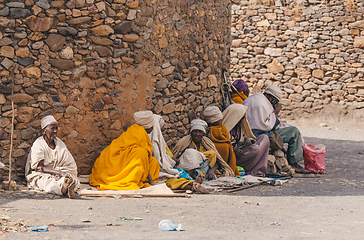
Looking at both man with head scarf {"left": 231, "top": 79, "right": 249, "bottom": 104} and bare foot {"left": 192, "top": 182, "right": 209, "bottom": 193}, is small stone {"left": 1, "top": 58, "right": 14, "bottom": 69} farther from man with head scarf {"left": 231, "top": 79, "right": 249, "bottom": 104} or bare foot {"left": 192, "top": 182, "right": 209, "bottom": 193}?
man with head scarf {"left": 231, "top": 79, "right": 249, "bottom": 104}

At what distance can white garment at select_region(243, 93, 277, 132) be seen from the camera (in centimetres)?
806

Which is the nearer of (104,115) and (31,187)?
(31,187)

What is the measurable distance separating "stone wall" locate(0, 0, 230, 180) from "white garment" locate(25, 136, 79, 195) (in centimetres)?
26

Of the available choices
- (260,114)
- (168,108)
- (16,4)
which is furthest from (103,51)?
(260,114)

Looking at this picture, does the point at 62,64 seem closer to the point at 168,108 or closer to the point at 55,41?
the point at 55,41

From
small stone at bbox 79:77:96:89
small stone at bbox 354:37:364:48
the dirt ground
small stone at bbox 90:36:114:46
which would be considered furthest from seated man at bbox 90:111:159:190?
small stone at bbox 354:37:364:48

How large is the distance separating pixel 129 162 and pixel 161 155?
61 cm

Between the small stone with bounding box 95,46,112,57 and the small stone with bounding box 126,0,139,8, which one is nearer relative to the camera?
the small stone with bounding box 95,46,112,57

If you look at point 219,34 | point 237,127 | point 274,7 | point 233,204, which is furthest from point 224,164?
point 274,7

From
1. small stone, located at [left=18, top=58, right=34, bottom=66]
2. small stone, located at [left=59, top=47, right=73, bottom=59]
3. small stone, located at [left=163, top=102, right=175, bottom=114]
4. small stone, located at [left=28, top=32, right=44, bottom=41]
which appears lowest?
small stone, located at [left=163, top=102, right=175, bottom=114]

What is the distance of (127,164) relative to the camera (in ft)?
20.3

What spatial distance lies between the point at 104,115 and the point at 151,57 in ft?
3.55

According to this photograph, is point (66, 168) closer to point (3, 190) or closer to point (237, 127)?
point (3, 190)

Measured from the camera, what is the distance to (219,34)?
9102mm
